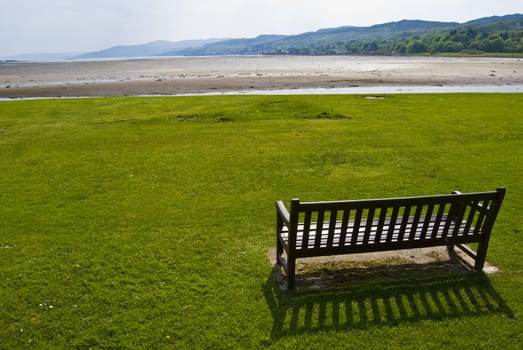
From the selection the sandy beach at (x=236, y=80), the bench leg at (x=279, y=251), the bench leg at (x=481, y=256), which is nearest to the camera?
the bench leg at (x=481, y=256)

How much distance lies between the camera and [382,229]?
6.15m

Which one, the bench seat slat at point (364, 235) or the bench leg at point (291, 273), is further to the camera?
the bench leg at point (291, 273)

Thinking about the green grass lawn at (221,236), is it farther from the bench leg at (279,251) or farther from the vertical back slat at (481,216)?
the vertical back slat at (481,216)

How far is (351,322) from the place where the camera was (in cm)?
552

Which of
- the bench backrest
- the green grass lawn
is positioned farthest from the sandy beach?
the bench backrest

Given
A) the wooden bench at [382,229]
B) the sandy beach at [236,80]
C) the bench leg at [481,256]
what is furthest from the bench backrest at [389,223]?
the sandy beach at [236,80]

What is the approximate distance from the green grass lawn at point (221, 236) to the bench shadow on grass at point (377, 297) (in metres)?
0.03

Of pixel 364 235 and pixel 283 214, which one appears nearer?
pixel 364 235

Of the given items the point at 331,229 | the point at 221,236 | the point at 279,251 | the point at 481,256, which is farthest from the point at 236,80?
the point at 331,229

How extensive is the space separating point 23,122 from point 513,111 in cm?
3074

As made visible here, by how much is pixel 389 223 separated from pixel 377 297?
1.23 metres

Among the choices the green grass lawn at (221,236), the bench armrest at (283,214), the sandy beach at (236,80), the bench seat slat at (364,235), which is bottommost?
the sandy beach at (236,80)

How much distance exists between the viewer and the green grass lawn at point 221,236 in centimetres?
545

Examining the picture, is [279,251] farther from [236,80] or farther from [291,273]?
[236,80]
